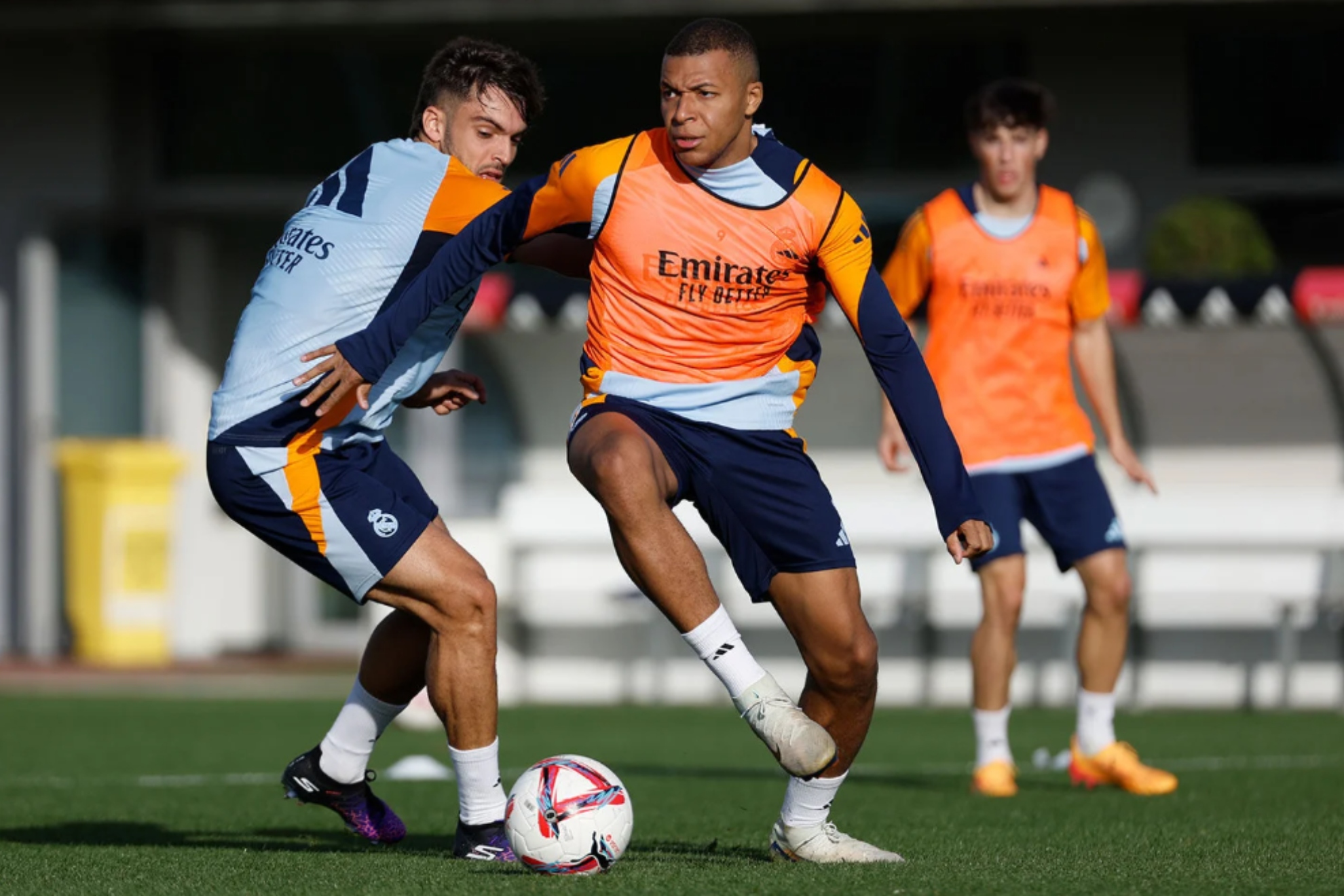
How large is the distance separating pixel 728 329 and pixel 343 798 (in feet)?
6.34

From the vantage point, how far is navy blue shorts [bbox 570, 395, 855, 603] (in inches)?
217

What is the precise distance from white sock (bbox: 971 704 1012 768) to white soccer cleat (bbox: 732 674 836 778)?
2.95 meters

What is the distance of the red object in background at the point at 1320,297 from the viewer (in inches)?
487

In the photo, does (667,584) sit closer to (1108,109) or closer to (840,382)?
(840,382)

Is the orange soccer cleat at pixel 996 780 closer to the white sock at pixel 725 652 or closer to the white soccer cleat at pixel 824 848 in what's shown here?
the white soccer cleat at pixel 824 848

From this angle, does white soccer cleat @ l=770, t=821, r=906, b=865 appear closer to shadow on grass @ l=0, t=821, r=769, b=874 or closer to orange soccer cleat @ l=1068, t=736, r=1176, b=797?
shadow on grass @ l=0, t=821, r=769, b=874

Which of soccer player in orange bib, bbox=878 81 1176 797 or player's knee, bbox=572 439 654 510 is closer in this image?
player's knee, bbox=572 439 654 510

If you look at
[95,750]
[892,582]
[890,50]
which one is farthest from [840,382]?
[95,750]

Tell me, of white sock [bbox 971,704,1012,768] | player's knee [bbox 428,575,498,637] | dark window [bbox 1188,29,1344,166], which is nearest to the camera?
player's knee [bbox 428,575,498,637]

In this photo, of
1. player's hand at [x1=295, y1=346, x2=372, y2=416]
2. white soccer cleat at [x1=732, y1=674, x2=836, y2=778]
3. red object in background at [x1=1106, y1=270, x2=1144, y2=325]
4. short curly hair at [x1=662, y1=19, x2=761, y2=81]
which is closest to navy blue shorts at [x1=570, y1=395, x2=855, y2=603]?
white soccer cleat at [x1=732, y1=674, x2=836, y2=778]

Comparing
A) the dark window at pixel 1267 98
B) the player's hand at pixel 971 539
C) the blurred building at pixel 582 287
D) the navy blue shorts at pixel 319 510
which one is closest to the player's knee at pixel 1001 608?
the player's hand at pixel 971 539

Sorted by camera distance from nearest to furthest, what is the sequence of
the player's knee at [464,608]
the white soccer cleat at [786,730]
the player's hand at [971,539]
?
1. the white soccer cleat at [786,730]
2. the player's hand at [971,539]
3. the player's knee at [464,608]

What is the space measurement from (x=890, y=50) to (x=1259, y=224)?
126 inches

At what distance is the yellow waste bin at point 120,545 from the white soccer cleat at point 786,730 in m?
12.2
